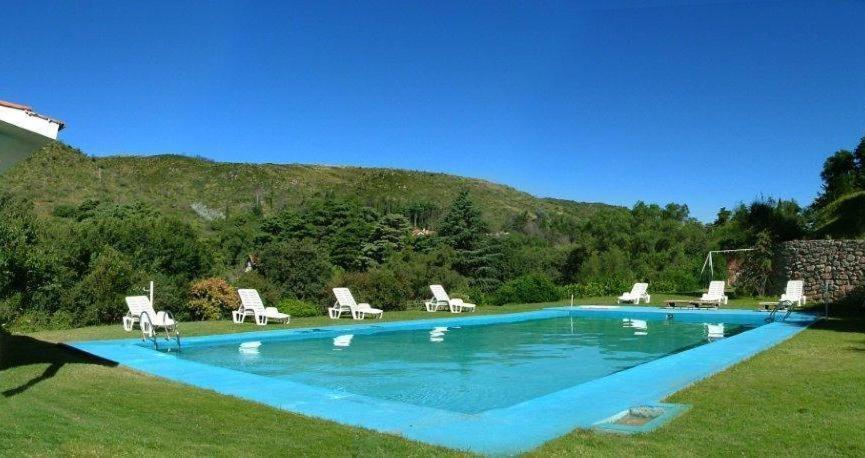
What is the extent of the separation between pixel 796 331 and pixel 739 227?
11902 millimetres

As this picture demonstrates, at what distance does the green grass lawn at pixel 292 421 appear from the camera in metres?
4.24

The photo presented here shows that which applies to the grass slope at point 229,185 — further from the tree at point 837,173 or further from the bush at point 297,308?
the tree at point 837,173

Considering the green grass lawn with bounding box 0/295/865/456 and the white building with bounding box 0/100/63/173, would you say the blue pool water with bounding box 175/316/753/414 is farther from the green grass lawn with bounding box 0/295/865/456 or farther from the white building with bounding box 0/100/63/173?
the white building with bounding box 0/100/63/173

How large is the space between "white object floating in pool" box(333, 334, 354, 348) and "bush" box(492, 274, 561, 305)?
879 centimetres

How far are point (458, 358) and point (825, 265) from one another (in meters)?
13.5

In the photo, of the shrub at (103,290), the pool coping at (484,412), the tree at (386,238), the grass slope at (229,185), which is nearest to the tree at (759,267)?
the pool coping at (484,412)

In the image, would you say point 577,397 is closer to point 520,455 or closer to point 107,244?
point 520,455

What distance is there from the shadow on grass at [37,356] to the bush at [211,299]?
5211 mm

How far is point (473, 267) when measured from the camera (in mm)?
26000

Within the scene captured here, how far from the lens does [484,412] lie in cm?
602

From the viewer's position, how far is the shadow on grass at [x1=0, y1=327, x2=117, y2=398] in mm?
6906

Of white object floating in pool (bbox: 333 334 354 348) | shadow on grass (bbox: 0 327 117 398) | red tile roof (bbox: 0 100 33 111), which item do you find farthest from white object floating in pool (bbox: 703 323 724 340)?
red tile roof (bbox: 0 100 33 111)

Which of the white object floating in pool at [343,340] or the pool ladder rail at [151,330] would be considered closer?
the pool ladder rail at [151,330]

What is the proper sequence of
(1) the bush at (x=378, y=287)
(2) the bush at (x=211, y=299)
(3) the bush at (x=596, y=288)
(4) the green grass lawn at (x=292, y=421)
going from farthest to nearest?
(3) the bush at (x=596, y=288), (1) the bush at (x=378, y=287), (2) the bush at (x=211, y=299), (4) the green grass lawn at (x=292, y=421)
